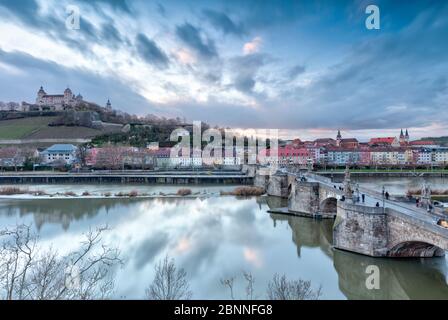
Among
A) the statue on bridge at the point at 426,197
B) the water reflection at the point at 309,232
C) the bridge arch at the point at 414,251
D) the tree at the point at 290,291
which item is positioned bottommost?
the water reflection at the point at 309,232

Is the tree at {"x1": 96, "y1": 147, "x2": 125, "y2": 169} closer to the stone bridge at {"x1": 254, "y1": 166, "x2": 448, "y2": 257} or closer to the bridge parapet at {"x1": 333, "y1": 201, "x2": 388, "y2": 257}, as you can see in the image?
the bridge parapet at {"x1": 333, "y1": 201, "x2": 388, "y2": 257}

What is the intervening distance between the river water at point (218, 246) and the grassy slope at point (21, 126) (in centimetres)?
6702

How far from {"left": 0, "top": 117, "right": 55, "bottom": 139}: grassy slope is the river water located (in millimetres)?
67018

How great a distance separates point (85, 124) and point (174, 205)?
245 ft

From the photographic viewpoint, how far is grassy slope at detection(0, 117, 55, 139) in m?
80.1

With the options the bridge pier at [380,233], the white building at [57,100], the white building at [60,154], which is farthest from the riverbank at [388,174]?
the white building at [57,100]

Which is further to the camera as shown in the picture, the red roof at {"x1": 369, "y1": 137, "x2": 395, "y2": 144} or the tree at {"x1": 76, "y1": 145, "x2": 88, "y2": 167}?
the red roof at {"x1": 369, "y1": 137, "x2": 395, "y2": 144}

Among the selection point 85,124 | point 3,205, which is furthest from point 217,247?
point 85,124

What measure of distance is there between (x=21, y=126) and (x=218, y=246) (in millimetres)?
92527

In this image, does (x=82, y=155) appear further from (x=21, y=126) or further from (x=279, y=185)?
(x=279, y=185)

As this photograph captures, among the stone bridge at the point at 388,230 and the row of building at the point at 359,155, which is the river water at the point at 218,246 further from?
the row of building at the point at 359,155

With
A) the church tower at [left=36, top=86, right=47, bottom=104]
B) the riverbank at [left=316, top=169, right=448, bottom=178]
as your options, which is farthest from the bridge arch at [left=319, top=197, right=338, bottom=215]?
the church tower at [left=36, top=86, right=47, bottom=104]

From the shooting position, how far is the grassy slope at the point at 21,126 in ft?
263
